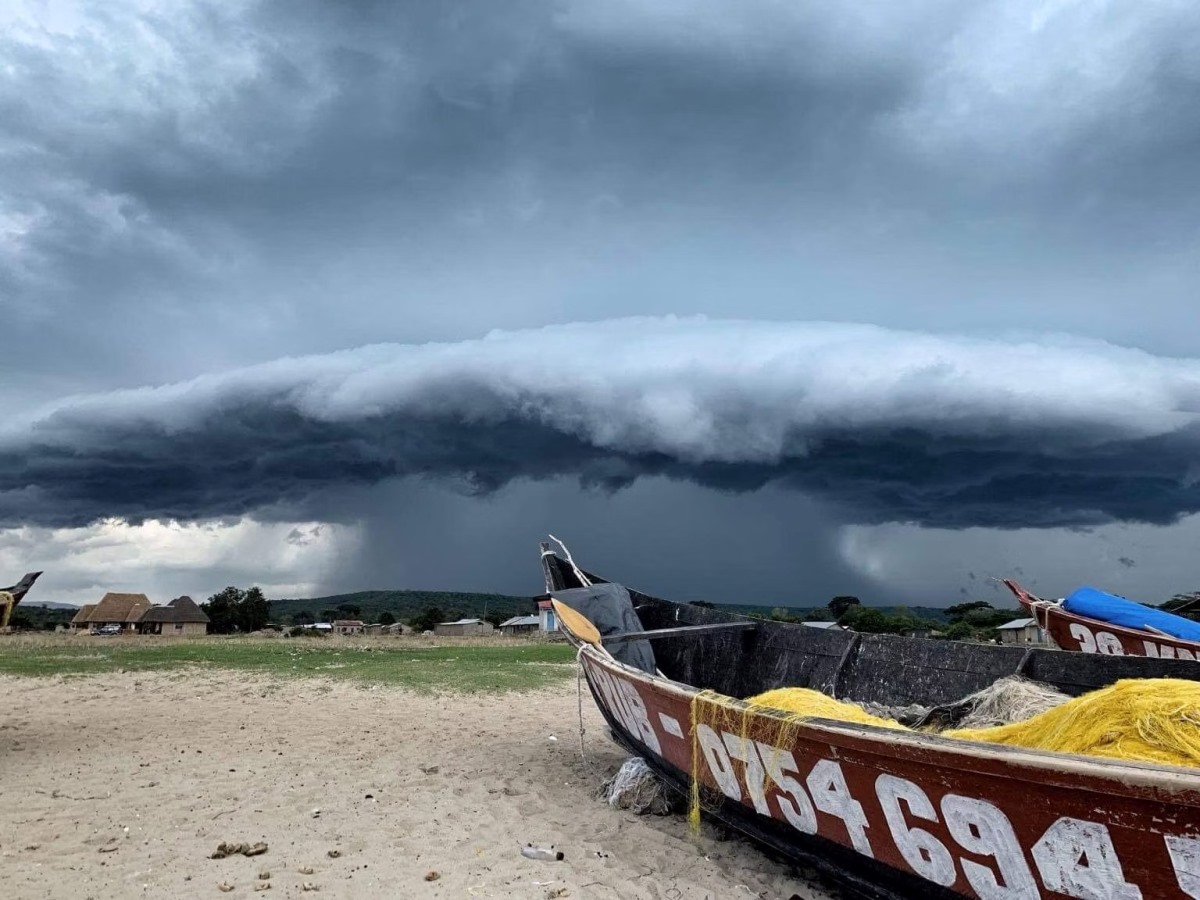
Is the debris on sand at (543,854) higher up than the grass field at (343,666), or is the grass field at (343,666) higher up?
the grass field at (343,666)

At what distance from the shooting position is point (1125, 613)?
11711 mm

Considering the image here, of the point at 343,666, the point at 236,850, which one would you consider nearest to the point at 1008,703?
the point at 236,850

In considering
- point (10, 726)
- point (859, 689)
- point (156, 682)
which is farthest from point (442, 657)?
point (859, 689)

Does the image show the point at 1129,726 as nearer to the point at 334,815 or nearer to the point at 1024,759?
the point at 1024,759

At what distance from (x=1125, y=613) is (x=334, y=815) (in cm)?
1168

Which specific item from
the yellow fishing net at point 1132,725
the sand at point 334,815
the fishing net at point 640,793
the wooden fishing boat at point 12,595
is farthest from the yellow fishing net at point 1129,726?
the wooden fishing boat at point 12,595

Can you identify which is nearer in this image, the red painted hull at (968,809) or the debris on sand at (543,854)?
the red painted hull at (968,809)

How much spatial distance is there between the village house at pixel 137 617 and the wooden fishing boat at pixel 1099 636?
63610mm

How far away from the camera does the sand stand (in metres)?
4.66

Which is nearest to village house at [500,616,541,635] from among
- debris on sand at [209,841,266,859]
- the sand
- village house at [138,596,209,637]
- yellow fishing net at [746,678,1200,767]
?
village house at [138,596,209,637]

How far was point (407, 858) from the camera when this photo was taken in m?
5.05

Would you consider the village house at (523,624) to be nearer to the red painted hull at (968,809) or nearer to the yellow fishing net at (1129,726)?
the red painted hull at (968,809)

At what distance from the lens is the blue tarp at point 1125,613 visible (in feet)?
36.7

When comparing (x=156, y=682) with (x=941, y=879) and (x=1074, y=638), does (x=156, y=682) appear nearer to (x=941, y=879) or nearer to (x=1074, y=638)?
(x=941, y=879)
